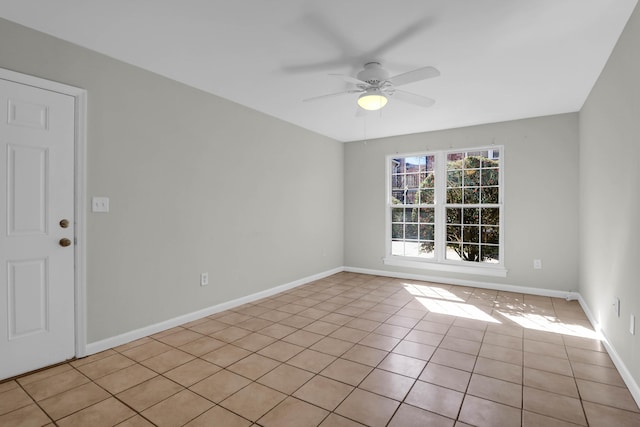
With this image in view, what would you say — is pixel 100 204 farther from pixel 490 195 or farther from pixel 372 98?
pixel 490 195

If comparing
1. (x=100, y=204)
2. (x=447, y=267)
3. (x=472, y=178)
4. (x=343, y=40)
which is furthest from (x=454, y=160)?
(x=100, y=204)

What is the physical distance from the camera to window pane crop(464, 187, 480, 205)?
16.1 feet

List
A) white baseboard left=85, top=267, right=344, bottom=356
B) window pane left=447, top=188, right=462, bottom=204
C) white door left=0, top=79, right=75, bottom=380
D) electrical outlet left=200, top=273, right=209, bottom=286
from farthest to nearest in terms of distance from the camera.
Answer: window pane left=447, top=188, right=462, bottom=204 < electrical outlet left=200, top=273, right=209, bottom=286 < white baseboard left=85, top=267, right=344, bottom=356 < white door left=0, top=79, right=75, bottom=380

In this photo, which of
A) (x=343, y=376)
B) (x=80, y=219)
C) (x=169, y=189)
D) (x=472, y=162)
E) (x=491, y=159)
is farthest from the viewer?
(x=472, y=162)

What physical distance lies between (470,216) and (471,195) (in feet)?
1.04

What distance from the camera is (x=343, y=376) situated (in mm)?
2301

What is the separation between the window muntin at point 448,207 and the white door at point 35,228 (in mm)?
4509

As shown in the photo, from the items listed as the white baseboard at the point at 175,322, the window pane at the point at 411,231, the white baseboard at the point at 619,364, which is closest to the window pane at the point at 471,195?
the window pane at the point at 411,231

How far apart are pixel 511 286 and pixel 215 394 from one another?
4204 millimetres

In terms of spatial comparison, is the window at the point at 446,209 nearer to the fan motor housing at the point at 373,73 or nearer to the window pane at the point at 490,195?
the window pane at the point at 490,195

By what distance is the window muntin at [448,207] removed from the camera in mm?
4805

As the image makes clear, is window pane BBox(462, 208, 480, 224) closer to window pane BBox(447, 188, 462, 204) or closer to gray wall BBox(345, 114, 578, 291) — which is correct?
window pane BBox(447, 188, 462, 204)

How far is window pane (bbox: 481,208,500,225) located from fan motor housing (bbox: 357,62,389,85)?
2.99m

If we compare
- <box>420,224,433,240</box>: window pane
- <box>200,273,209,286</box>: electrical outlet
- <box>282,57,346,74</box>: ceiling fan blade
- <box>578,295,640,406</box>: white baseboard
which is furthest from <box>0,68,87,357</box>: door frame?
<box>420,224,433,240</box>: window pane
